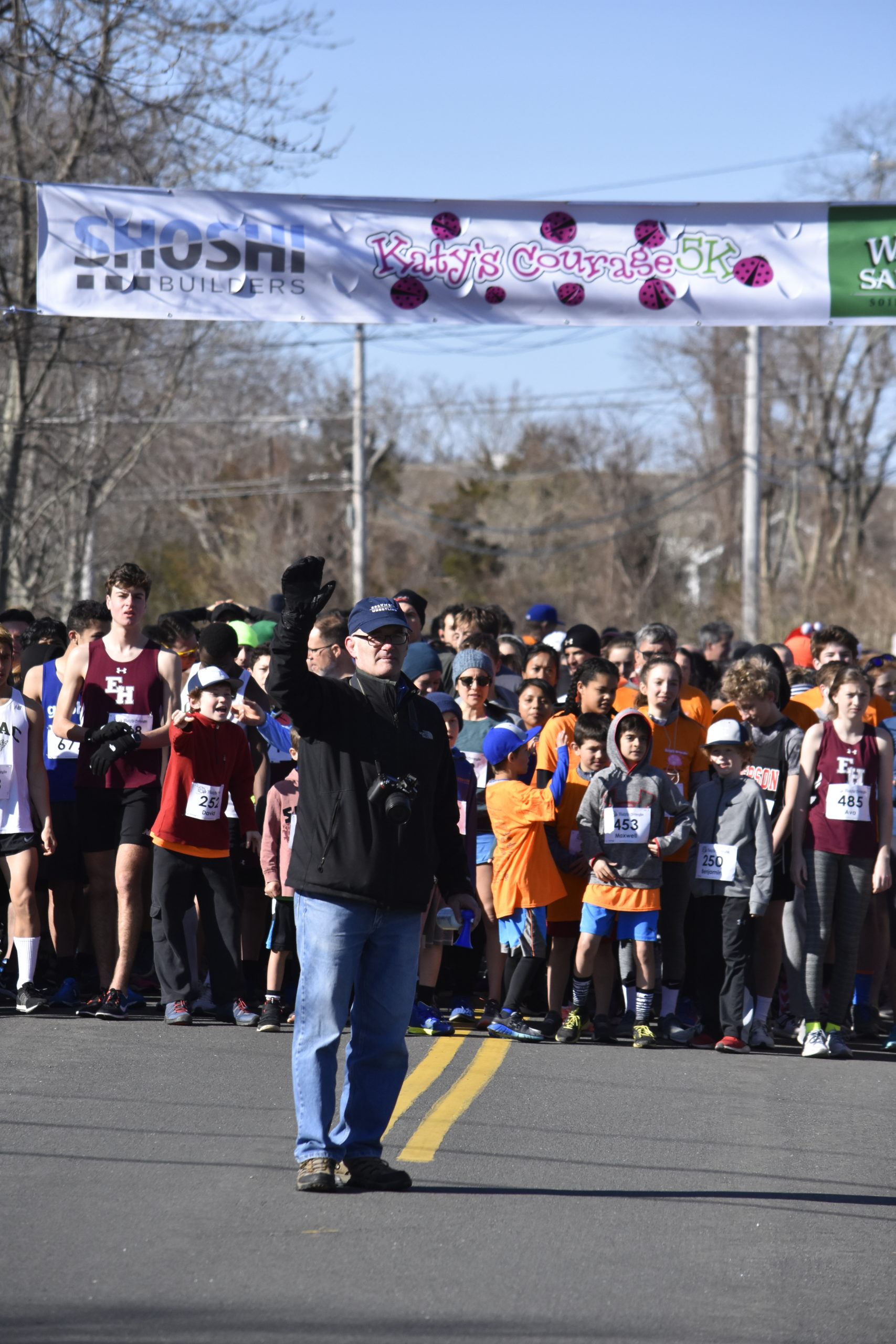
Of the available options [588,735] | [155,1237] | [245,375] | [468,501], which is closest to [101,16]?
[588,735]

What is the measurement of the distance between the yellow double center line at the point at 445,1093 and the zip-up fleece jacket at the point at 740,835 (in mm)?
1532

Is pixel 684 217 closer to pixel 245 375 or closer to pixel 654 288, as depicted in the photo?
pixel 654 288

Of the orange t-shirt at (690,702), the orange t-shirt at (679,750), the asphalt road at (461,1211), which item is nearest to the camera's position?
the asphalt road at (461,1211)

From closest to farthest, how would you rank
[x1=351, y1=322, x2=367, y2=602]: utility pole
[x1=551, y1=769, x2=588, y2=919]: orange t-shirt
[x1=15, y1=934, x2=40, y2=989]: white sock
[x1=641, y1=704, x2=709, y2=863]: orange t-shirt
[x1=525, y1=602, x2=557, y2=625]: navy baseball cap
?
[x1=15, y1=934, x2=40, y2=989]: white sock, [x1=551, y1=769, x2=588, y2=919]: orange t-shirt, [x1=641, y1=704, x2=709, y2=863]: orange t-shirt, [x1=525, y1=602, x2=557, y2=625]: navy baseball cap, [x1=351, y1=322, x2=367, y2=602]: utility pole

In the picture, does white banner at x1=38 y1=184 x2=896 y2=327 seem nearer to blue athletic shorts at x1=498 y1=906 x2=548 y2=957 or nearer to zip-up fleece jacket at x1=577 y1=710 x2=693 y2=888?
zip-up fleece jacket at x1=577 y1=710 x2=693 y2=888

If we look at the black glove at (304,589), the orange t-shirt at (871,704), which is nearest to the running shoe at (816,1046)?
the orange t-shirt at (871,704)

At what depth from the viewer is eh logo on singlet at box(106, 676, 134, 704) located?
9.34 metres

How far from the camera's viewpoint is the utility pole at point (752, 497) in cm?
3222

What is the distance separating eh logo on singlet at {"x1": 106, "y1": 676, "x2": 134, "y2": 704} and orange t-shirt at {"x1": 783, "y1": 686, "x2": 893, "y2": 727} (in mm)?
4203

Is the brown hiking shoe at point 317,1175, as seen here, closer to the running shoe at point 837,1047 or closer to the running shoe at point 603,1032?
the running shoe at point 603,1032

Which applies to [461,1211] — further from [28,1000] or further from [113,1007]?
[28,1000]

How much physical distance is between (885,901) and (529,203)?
581cm

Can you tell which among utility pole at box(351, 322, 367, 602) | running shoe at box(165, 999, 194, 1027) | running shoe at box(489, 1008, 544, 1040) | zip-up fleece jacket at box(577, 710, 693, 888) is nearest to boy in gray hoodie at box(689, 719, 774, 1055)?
zip-up fleece jacket at box(577, 710, 693, 888)

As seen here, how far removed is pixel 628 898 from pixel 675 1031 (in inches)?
33.6
